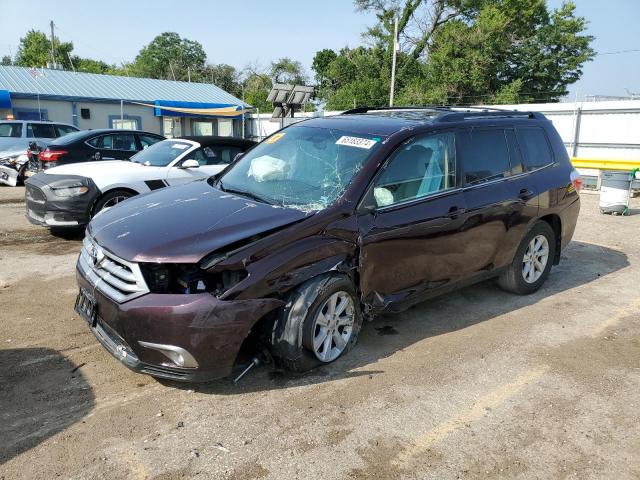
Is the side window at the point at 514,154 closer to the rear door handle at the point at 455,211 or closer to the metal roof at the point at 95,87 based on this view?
the rear door handle at the point at 455,211

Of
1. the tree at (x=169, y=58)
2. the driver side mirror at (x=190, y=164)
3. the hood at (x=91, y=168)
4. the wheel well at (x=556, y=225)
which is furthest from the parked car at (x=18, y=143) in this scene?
the tree at (x=169, y=58)

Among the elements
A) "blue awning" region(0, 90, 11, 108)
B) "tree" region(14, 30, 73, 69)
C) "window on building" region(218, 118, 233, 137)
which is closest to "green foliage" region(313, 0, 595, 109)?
"window on building" region(218, 118, 233, 137)

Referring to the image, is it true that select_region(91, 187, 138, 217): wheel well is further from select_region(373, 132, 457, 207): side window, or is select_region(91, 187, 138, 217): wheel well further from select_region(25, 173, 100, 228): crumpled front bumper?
select_region(373, 132, 457, 207): side window

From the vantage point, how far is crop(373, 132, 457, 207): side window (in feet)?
13.2

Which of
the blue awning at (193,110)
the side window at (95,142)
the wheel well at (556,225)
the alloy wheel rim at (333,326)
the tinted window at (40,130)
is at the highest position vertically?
the blue awning at (193,110)

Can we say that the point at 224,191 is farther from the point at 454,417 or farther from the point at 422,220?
the point at 454,417

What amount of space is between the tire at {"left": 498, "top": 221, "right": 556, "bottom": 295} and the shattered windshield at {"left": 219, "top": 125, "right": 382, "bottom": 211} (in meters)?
2.21

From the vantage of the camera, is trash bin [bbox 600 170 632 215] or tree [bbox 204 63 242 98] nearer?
trash bin [bbox 600 170 632 215]

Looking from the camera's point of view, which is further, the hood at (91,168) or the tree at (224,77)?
the tree at (224,77)

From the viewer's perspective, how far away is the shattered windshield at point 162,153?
308 inches

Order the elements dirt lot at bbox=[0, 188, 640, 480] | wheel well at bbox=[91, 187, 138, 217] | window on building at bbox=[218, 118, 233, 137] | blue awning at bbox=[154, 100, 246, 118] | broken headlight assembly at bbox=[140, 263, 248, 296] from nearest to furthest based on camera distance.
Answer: dirt lot at bbox=[0, 188, 640, 480], broken headlight assembly at bbox=[140, 263, 248, 296], wheel well at bbox=[91, 187, 138, 217], blue awning at bbox=[154, 100, 246, 118], window on building at bbox=[218, 118, 233, 137]

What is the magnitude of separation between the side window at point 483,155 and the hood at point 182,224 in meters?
1.84

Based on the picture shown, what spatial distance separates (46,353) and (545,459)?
3492 mm

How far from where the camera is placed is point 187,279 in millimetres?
3188
